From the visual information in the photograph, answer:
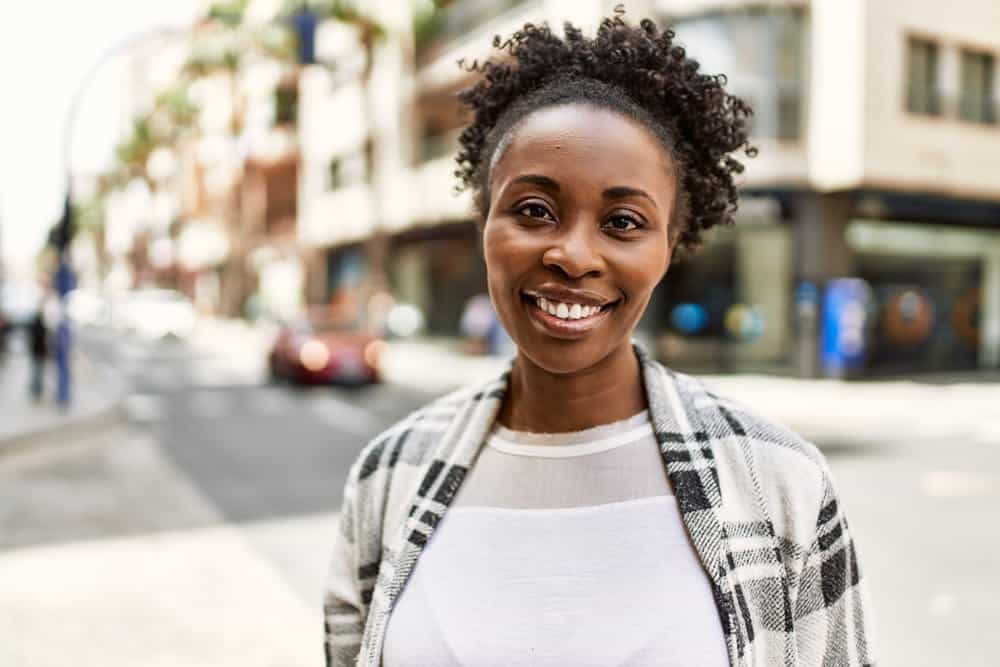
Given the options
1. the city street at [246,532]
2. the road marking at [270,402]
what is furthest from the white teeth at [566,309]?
the road marking at [270,402]

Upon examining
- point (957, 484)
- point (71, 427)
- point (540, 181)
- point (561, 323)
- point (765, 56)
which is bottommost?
point (957, 484)

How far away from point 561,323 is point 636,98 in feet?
1.30

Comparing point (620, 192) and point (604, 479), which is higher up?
point (620, 192)

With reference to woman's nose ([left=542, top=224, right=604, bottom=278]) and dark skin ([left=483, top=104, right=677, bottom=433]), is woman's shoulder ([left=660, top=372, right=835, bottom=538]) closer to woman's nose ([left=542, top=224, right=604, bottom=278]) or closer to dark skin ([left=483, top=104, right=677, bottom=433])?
dark skin ([left=483, top=104, right=677, bottom=433])

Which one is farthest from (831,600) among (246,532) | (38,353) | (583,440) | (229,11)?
(229,11)

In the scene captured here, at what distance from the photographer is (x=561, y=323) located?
1.47m

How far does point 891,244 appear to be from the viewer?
20.7 m

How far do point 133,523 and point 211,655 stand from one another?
3.10 m

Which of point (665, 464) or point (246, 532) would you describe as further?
point (246, 532)

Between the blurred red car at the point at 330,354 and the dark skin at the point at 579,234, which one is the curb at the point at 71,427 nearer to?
the blurred red car at the point at 330,354

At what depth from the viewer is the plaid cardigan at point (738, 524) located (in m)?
1.40

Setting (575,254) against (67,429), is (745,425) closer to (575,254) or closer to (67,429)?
(575,254)

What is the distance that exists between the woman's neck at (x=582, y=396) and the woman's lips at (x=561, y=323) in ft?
0.30

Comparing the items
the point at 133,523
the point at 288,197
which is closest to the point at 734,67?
the point at 133,523
